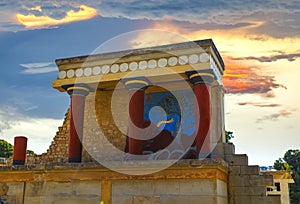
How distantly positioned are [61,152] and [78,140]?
2.02 m

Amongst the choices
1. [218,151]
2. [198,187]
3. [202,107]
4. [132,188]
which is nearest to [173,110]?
[202,107]

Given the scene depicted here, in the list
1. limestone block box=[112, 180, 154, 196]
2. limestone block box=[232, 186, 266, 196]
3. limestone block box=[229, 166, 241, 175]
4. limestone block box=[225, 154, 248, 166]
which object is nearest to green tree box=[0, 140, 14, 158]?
limestone block box=[112, 180, 154, 196]

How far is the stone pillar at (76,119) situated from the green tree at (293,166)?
2608 cm

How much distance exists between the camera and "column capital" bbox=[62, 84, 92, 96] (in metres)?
11.1

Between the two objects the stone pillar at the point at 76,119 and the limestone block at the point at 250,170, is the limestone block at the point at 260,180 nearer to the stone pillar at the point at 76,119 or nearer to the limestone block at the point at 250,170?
the limestone block at the point at 250,170

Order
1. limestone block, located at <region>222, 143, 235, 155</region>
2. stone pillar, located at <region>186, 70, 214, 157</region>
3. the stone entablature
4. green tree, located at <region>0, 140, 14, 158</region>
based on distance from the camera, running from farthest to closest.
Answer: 1. green tree, located at <region>0, 140, 14, 158</region>
2. limestone block, located at <region>222, 143, 235, 155</region>
3. the stone entablature
4. stone pillar, located at <region>186, 70, 214, 157</region>

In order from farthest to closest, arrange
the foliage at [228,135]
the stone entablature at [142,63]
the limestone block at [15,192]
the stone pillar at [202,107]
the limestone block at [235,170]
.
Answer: the foliage at [228,135] → the stone entablature at [142,63] → the limestone block at [235,170] → the stone pillar at [202,107] → the limestone block at [15,192]

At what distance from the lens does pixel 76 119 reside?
11.0 metres

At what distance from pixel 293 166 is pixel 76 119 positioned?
104 feet

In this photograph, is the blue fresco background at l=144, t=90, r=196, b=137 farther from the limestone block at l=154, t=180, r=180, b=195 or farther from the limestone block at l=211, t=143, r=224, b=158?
the limestone block at l=154, t=180, r=180, b=195

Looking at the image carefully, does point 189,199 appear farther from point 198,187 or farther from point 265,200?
point 265,200

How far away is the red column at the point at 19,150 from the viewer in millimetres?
10898

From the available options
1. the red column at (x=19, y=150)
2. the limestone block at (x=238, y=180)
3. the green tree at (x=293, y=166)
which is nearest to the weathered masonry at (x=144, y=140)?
the limestone block at (x=238, y=180)

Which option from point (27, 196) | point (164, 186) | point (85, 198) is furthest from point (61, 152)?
point (164, 186)
